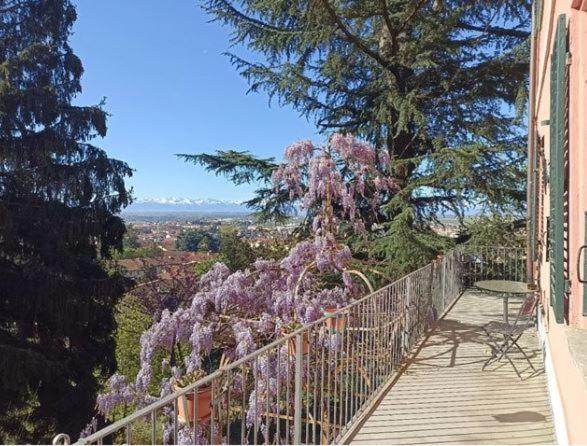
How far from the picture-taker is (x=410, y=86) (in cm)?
1128

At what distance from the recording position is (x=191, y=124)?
1347 inches

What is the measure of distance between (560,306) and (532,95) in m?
5.94

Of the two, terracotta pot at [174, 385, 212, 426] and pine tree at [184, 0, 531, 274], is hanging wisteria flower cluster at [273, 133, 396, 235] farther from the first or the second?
terracotta pot at [174, 385, 212, 426]

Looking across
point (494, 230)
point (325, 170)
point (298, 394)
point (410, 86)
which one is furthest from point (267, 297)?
point (410, 86)

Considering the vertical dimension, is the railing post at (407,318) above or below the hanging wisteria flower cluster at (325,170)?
below

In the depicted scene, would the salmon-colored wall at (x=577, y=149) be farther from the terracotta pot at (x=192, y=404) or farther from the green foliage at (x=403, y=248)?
the green foliage at (x=403, y=248)

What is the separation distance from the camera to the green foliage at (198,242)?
42.1 feet

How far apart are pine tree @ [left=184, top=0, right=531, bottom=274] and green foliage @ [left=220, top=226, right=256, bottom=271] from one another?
4.02 ft

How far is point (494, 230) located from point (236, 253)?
6.08m

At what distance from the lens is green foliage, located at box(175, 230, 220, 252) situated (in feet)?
42.1

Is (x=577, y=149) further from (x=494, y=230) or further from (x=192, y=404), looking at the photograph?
(x=494, y=230)

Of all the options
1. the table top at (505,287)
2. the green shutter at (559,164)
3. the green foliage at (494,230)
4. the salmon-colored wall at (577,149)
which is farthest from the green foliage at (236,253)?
the salmon-colored wall at (577,149)

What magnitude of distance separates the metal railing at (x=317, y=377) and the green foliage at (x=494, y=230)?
348cm

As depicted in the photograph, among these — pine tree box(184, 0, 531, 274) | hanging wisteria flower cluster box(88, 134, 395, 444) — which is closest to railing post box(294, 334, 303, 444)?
hanging wisteria flower cluster box(88, 134, 395, 444)
